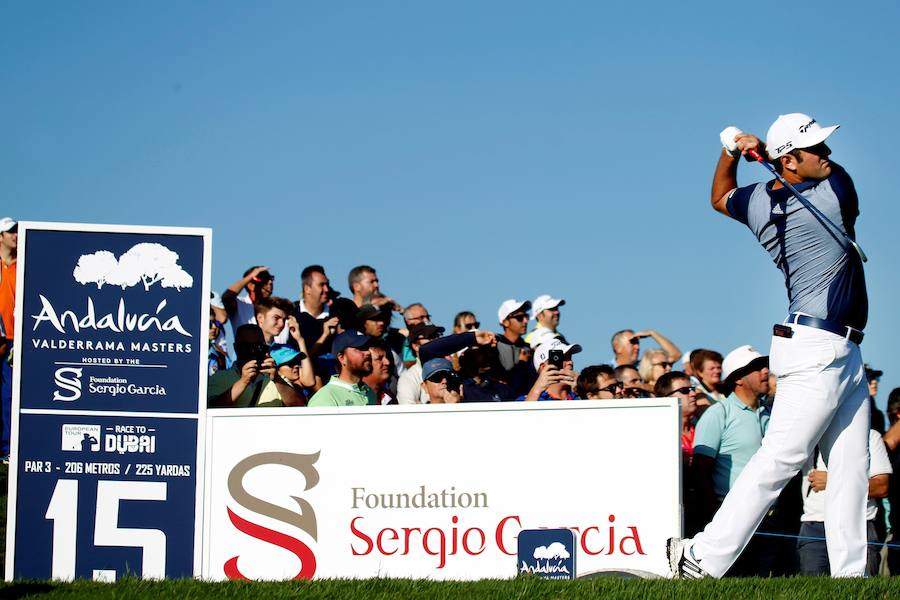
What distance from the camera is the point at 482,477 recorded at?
760 cm

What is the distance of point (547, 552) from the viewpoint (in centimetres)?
736

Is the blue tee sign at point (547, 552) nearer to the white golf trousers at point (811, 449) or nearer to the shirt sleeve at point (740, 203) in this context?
the white golf trousers at point (811, 449)

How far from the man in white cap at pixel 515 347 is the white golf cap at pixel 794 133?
5123 mm

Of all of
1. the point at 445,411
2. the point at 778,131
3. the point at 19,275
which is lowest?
the point at 445,411

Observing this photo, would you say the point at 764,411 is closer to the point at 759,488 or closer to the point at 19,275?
the point at 759,488

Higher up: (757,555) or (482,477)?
(482,477)

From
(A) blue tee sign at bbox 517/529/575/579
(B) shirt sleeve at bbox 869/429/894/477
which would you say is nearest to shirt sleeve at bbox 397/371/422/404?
(A) blue tee sign at bbox 517/529/575/579

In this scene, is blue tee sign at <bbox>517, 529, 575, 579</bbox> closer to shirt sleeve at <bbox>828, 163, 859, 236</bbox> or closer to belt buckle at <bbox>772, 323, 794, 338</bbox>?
belt buckle at <bbox>772, 323, 794, 338</bbox>

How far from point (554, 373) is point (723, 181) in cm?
264

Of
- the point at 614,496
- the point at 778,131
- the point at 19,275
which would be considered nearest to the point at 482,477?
the point at 614,496

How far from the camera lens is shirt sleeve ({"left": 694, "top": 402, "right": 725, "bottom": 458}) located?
882 cm

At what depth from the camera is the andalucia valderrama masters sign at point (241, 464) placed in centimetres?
748

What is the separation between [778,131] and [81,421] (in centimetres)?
441

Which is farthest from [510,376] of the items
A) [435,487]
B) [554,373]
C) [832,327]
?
[832,327]
